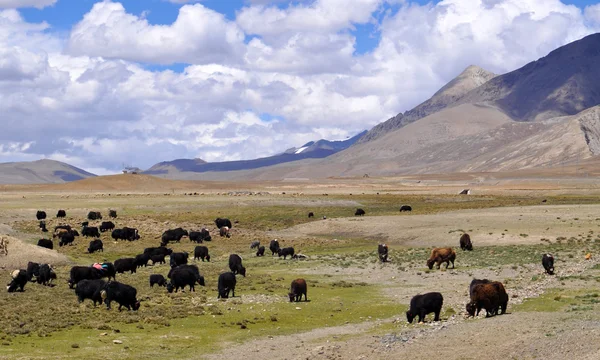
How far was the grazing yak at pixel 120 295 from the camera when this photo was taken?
25.7m

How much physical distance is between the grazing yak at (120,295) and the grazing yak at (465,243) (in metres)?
24.5

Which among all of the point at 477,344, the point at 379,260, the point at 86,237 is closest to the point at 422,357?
the point at 477,344

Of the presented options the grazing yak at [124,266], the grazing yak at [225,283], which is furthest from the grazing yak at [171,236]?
the grazing yak at [225,283]

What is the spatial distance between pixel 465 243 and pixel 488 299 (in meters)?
23.1

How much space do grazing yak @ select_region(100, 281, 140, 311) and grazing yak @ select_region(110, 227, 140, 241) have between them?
30271 mm

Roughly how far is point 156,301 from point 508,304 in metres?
11.9

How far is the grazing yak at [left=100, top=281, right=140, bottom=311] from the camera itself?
84.4 ft

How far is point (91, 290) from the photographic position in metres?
26.8

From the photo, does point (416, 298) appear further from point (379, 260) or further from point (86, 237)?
point (86, 237)

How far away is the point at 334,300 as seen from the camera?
29.0 meters

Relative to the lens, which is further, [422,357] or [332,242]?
[332,242]

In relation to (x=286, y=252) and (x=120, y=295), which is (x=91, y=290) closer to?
(x=120, y=295)

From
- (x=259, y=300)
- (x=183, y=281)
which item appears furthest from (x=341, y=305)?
(x=183, y=281)

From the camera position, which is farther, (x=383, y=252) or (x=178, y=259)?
(x=383, y=252)
